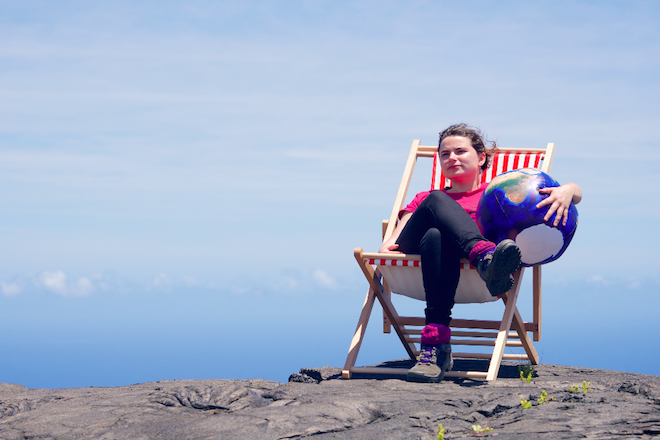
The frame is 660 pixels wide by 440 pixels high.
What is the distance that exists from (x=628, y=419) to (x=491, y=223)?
1358 mm

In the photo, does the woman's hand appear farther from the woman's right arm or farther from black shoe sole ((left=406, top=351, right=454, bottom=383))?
black shoe sole ((left=406, top=351, right=454, bottom=383))

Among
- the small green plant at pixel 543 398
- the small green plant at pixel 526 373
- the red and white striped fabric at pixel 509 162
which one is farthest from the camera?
the red and white striped fabric at pixel 509 162

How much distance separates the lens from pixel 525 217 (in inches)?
140

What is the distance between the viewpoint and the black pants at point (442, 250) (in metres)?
3.57

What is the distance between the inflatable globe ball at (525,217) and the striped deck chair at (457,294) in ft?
0.86

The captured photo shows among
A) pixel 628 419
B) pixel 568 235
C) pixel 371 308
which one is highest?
pixel 568 235

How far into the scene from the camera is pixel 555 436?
236 centimetres

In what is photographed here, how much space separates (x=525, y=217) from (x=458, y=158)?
72 centimetres

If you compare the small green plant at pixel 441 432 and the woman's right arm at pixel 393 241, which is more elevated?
the woman's right arm at pixel 393 241

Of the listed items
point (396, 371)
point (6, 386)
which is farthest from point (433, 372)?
point (6, 386)

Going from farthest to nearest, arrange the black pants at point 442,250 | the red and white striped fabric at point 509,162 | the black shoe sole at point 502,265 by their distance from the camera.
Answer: the red and white striped fabric at point 509,162 → the black pants at point 442,250 → the black shoe sole at point 502,265

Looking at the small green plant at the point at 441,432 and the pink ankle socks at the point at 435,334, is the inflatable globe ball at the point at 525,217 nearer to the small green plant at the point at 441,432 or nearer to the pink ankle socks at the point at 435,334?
the pink ankle socks at the point at 435,334

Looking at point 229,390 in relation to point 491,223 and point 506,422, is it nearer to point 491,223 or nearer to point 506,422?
point 506,422

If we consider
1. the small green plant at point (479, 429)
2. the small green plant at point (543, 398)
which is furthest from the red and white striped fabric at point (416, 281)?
the small green plant at point (479, 429)
